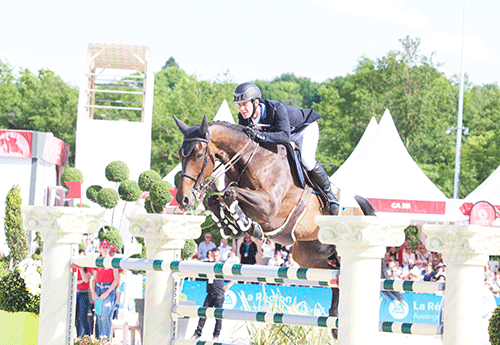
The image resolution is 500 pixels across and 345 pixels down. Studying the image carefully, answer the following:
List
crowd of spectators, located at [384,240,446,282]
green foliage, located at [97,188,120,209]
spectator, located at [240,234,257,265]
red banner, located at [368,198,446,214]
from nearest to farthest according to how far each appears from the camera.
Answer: crowd of spectators, located at [384,240,446,282] → spectator, located at [240,234,257,265] → red banner, located at [368,198,446,214] → green foliage, located at [97,188,120,209]

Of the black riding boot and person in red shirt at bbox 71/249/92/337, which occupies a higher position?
the black riding boot

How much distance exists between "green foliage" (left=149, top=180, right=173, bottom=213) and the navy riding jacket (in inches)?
309

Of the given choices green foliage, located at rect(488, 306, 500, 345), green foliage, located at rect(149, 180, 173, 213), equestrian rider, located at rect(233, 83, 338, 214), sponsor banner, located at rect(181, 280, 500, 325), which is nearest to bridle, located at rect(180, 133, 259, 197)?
equestrian rider, located at rect(233, 83, 338, 214)

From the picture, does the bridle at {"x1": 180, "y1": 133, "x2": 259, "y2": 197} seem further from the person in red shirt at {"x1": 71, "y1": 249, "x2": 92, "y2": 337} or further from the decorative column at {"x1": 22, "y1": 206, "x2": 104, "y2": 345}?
the person in red shirt at {"x1": 71, "y1": 249, "x2": 92, "y2": 337}

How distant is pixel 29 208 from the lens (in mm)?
3994

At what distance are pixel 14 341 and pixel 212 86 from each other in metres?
36.5

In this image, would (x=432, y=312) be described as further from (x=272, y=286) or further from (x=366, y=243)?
(x=366, y=243)

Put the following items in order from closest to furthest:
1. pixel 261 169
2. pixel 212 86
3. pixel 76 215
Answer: pixel 76 215
pixel 261 169
pixel 212 86

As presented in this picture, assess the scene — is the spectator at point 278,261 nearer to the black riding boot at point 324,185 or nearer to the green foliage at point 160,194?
the green foliage at point 160,194

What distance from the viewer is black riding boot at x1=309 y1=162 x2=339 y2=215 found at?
5141 millimetres

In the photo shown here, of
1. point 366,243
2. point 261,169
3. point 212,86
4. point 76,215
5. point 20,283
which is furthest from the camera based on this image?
point 212,86

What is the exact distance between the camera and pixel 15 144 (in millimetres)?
17156

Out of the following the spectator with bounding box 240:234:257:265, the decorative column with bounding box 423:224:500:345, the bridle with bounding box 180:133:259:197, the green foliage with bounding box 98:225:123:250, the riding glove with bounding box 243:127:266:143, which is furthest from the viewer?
the green foliage with bounding box 98:225:123:250

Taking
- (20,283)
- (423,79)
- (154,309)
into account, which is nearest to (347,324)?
(154,309)
